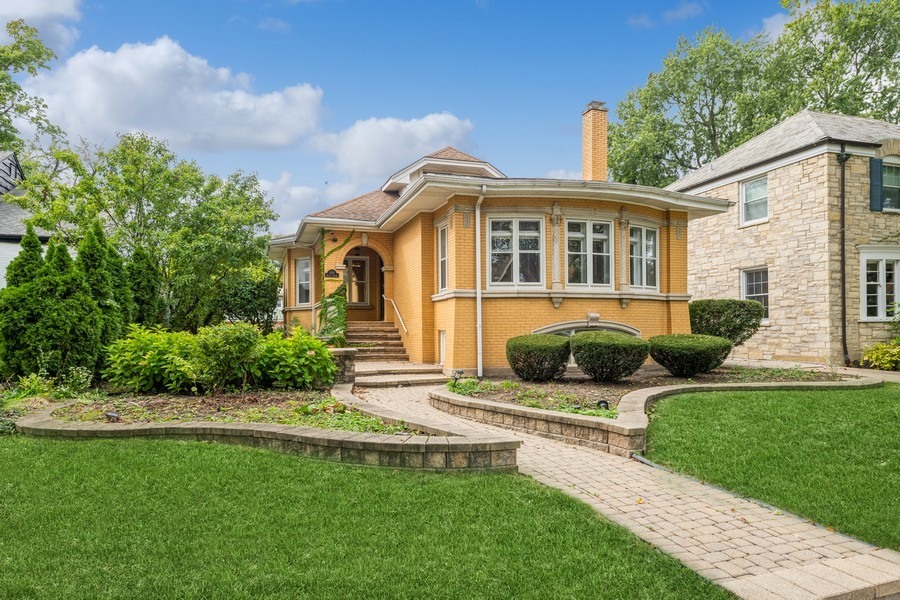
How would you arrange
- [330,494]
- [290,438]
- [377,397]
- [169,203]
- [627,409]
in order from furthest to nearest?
[169,203] < [377,397] < [627,409] < [290,438] < [330,494]

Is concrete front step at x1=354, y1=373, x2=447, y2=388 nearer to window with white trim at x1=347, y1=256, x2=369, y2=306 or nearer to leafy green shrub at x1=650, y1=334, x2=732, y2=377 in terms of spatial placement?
leafy green shrub at x1=650, y1=334, x2=732, y2=377

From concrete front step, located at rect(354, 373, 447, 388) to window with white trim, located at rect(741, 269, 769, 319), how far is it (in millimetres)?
10937

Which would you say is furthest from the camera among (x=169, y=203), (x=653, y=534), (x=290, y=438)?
(x=169, y=203)

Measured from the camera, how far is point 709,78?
31531mm

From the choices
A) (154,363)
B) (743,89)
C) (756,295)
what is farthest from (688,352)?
(743,89)

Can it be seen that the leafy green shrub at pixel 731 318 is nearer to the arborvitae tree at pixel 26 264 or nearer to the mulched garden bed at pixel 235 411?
the mulched garden bed at pixel 235 411

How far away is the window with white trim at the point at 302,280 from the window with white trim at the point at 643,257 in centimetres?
1097

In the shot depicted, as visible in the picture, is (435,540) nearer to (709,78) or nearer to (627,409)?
(627,409)

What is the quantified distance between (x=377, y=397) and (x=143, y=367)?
3.55m

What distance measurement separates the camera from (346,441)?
5.11m

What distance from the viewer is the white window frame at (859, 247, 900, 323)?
15.3m

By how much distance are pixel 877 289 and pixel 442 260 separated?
39.1 ft

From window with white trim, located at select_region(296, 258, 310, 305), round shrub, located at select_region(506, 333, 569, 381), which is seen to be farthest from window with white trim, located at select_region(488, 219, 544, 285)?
window with white trim, located at select_region(296, 258, 310, 305)

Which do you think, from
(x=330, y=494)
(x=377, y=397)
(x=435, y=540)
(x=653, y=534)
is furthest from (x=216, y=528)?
(x=377, y=397)
